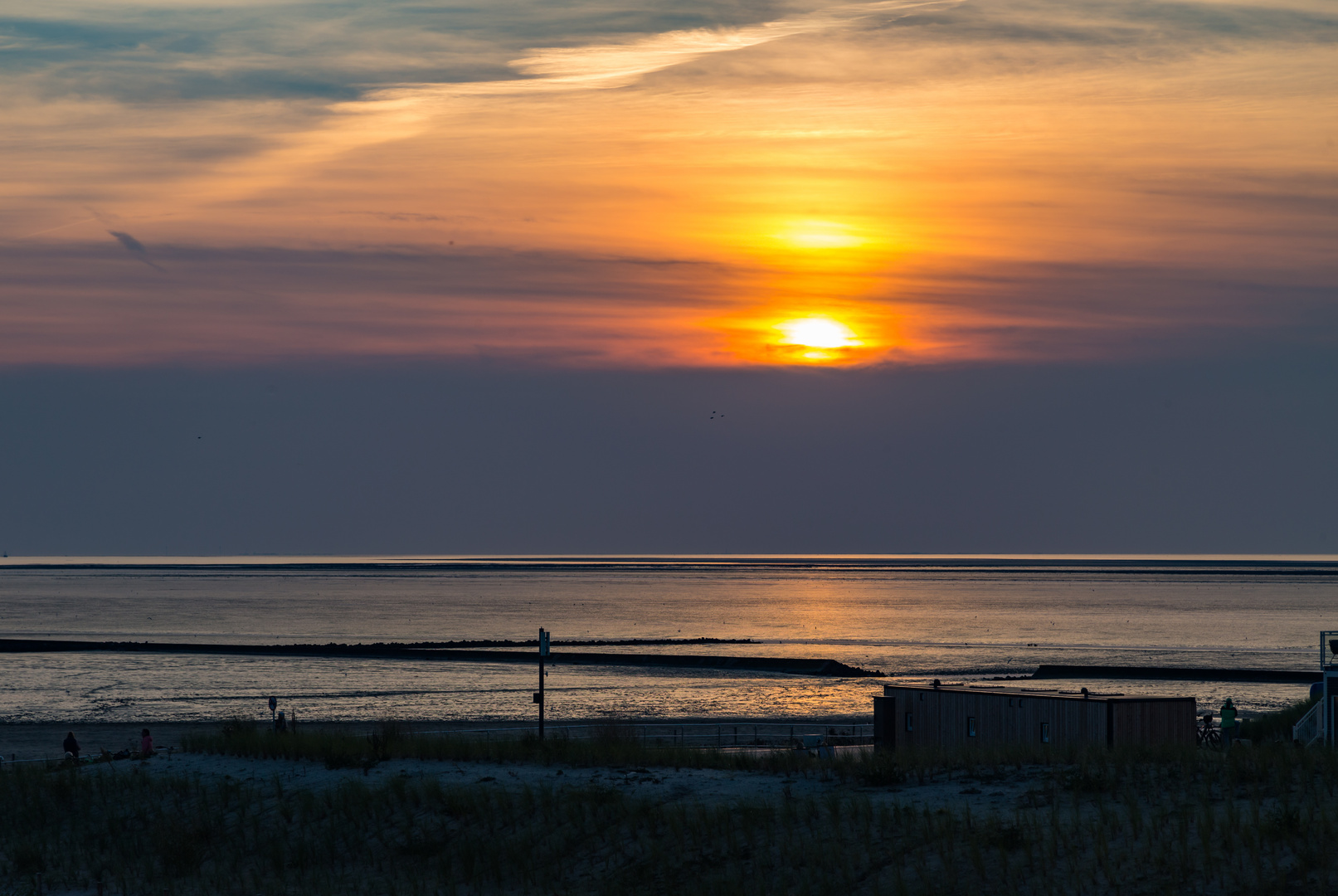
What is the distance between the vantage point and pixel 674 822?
22.1m

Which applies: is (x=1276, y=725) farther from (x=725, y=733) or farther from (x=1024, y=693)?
(x=725, y=733)

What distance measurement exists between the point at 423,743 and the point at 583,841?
30.2ft

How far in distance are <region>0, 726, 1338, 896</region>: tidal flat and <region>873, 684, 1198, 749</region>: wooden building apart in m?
6.48

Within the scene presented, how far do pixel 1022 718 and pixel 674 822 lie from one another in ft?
47.9

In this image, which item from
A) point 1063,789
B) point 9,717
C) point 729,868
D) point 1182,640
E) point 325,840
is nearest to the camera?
point 729,868

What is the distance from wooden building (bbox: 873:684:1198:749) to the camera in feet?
104

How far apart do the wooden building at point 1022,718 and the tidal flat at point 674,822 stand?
6.48 meters

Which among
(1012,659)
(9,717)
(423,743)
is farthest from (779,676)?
(423,743)

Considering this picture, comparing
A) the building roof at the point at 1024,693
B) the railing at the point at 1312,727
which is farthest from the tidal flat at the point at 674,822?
the railing at the point at 1312,727

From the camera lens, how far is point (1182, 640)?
13062 cm

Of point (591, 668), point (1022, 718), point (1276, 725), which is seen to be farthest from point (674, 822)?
point (591, 668)

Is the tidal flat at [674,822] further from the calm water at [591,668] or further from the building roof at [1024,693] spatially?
the calm water at [591,668]

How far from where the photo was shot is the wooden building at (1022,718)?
104 ft

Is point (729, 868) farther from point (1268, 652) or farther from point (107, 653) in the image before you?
point (1268, 652)
